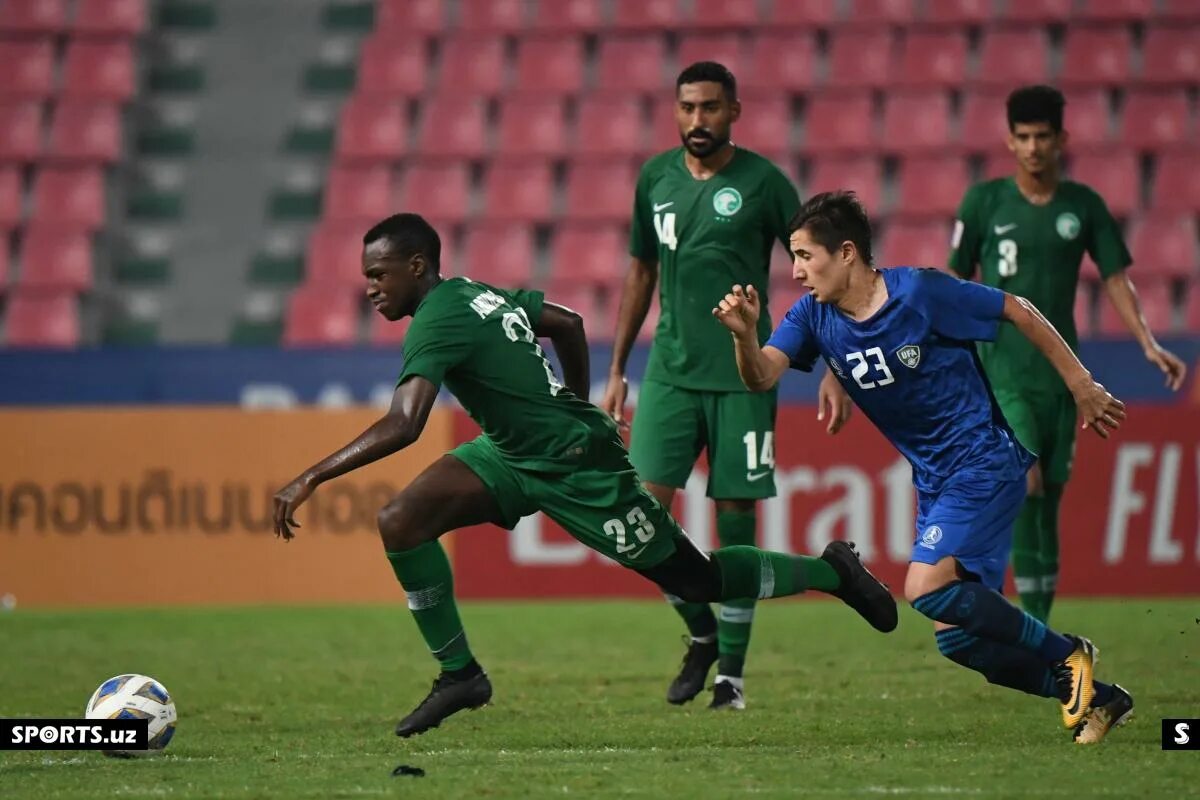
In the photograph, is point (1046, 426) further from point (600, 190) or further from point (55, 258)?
point (55, 258)

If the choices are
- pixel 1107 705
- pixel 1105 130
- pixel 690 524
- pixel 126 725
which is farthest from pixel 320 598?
pixel 1105 130

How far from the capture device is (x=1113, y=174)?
14695mm

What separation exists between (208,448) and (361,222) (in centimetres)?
457

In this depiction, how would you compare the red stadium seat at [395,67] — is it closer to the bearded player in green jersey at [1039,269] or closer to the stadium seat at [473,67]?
the stadium seat at [473,67]

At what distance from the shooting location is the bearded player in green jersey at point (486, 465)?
5.82 meters

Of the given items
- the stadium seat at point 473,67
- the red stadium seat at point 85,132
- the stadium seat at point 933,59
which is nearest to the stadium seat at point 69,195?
the red stadium seat at point 85,132

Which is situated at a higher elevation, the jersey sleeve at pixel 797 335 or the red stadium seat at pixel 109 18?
the red stadium seat at pixel 109 18

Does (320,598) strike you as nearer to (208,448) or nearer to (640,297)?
(208,448)

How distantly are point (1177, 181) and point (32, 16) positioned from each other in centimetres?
1000

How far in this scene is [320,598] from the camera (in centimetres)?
1098

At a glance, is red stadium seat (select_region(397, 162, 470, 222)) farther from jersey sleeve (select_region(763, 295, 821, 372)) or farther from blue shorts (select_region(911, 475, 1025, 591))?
blue shorts (select_region(911, 475, 1025, 591))

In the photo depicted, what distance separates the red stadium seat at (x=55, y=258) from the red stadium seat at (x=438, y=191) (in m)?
2.60

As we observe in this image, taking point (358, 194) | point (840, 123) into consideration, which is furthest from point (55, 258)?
point (840, 123)

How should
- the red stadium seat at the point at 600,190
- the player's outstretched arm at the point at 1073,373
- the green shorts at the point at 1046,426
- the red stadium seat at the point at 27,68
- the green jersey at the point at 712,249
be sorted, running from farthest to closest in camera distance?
the red stadium seat at the point at 27,68 < the red stadium seat at the point at 600,190 < the green shorts at the point at 1046,426 < the green jersey at the point at 712,249 < the player's outstretched arm at the point at 1073,373
